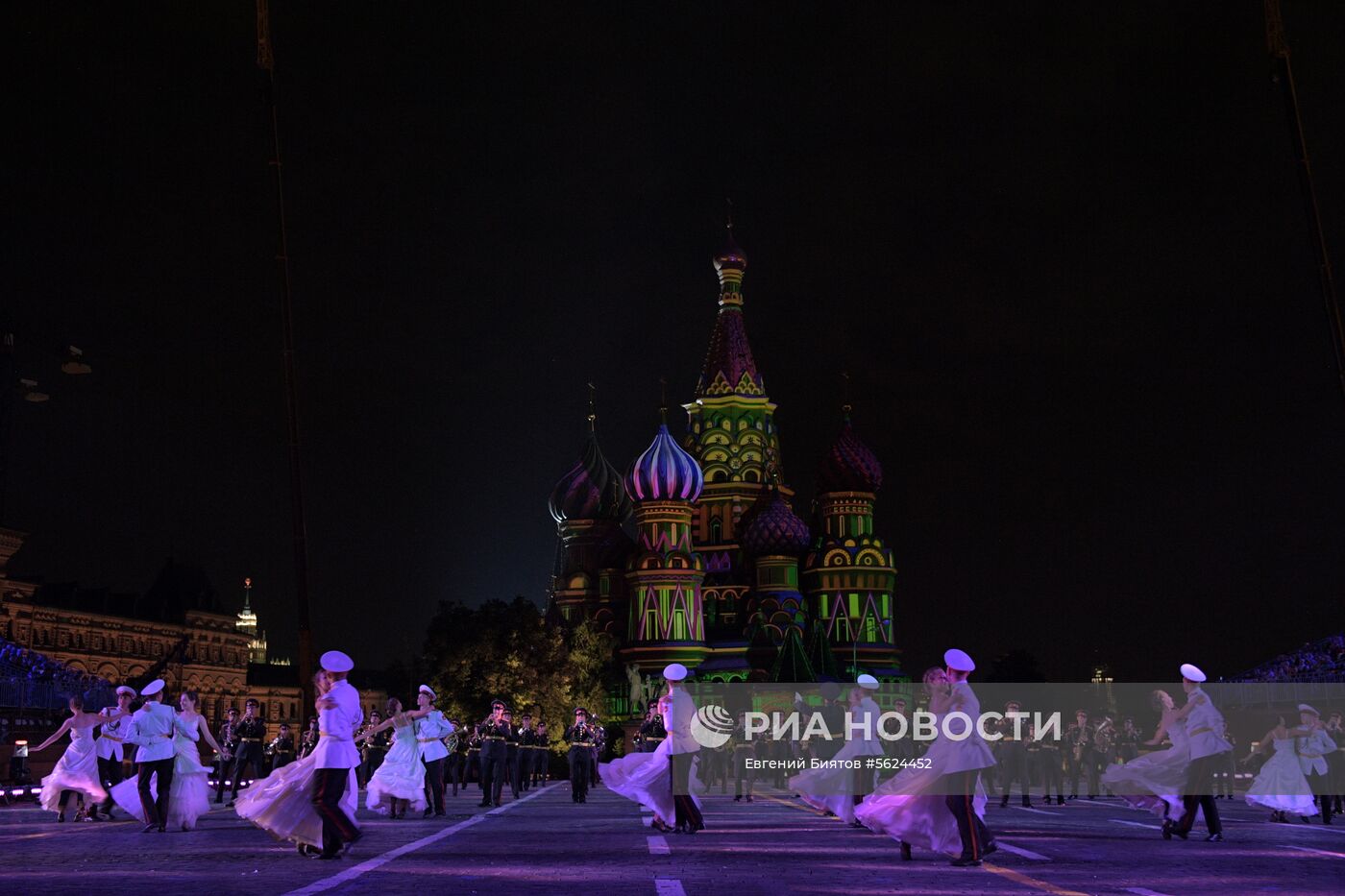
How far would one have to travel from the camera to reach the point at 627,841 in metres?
16.3

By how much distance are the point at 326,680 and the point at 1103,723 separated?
2168 centimetres

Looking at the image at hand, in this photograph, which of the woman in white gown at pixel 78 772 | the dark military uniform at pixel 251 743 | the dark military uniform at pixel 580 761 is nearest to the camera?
the woman in white gown at pixel 78 772

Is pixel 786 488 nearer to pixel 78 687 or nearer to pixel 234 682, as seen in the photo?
pixel 234 682

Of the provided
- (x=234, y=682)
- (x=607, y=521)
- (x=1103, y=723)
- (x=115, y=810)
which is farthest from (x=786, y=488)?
(x=115, y=810)

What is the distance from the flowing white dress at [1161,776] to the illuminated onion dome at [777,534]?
7932 centimetres

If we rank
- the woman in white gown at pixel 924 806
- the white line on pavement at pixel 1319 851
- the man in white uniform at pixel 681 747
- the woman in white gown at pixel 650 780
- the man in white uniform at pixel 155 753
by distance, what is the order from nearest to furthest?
1. the woman in white gown at pixel 924 806
2. the white line on pavement at pixel 1319 851
3. the man in white uniform at pixel 681 747
4. the woman in white gown at pixel 650 780
5. the man in white uniform at pixel 155 753

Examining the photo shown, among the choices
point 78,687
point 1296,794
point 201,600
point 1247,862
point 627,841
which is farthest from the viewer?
point 201,600

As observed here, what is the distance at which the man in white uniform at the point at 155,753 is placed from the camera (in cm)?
1908

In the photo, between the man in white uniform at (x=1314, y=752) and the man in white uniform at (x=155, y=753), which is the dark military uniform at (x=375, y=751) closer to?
the man in white uniform at (x=155, y=753)

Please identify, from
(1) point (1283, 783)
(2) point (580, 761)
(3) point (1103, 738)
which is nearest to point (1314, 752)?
(1) point (1283, 783)

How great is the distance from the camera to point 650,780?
732 inches

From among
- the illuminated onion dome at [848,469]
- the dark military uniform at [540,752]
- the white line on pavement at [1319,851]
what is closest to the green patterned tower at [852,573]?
the illuminated onion dome at [848,469]

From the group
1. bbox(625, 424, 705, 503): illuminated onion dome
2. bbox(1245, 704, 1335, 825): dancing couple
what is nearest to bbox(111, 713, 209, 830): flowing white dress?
bbox(1245, 704, 1335, 825): dancing couple

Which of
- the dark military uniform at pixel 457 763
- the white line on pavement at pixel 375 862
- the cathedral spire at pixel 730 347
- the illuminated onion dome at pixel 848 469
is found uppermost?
the cathedral spire at pixel 730 347
